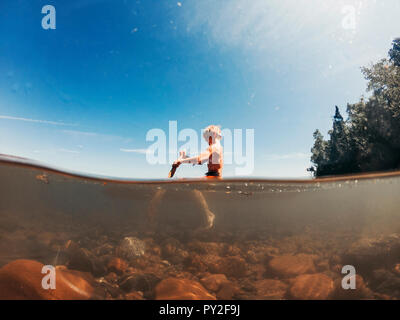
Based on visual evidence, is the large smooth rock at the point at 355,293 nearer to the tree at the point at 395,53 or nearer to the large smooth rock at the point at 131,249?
the large smooth rock at the point at 131,249

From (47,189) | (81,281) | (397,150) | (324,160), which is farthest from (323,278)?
(324,160)

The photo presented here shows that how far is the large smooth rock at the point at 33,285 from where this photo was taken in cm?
322

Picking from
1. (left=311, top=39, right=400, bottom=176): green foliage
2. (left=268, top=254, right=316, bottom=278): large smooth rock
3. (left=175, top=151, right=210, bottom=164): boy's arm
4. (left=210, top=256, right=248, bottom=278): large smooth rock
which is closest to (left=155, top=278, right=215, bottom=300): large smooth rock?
(left=210, top=256, right=248, bottom=278): large smooth rock

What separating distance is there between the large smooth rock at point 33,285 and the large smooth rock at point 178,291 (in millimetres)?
1315

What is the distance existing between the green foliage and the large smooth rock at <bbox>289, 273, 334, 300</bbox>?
23479 mm

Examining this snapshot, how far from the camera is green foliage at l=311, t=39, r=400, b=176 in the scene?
2000 centimetres

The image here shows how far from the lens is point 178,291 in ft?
12.3

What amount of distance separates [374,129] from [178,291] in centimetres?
2839

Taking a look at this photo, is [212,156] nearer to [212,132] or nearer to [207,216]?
[212,132]

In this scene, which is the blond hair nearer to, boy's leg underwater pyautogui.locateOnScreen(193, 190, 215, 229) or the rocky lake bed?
the rocky lake bed

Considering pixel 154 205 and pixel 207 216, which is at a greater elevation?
pixel 154 205

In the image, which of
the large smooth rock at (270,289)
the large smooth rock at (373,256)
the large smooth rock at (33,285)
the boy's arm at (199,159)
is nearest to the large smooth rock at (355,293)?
the large smooth rock at (270,289)

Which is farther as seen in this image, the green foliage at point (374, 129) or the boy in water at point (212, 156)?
the green foliage at point (374, 129)

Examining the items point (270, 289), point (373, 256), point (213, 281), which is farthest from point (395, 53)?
point (213, 281)
